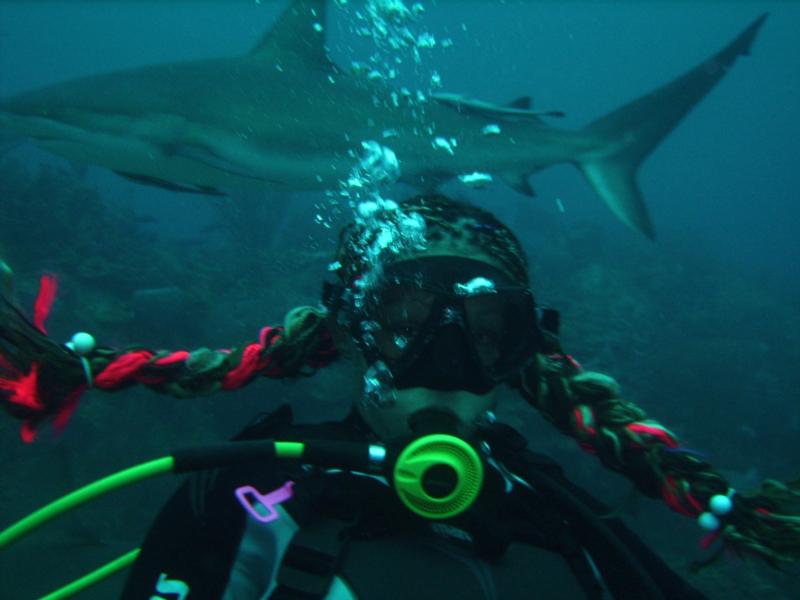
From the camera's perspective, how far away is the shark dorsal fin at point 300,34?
4.83m

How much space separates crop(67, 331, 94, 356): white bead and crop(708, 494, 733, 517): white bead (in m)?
2.22

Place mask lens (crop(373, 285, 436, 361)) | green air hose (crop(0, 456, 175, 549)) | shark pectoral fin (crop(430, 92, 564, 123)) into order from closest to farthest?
green air hose (crop(0, 456, 175, 549))
mask lens (crop(373, 285, 436, 361))
shark pectoral fin (crop(430, 92, 564, 123))

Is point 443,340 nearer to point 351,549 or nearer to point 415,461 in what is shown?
point 415,461

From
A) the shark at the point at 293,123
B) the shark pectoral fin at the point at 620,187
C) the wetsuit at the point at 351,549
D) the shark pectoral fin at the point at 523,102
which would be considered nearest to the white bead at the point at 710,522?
the wetsuit at the point at 351,549

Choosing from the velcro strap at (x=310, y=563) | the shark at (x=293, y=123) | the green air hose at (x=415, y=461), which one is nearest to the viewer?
the green air hose at (x=415, y=461)

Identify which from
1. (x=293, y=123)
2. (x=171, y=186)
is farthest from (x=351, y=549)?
(x=293, y=123)

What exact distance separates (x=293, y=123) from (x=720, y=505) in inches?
167

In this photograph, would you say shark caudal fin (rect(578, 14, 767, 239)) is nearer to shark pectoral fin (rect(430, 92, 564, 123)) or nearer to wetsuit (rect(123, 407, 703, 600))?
shark pectoral fin (rect(430, 92, 564, 123))

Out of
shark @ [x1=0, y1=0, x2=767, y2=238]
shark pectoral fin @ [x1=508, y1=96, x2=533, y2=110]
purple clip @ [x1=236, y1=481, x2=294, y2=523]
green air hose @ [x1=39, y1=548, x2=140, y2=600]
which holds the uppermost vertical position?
shark pectoral fin @ [x1=508, y1=96, x2=533, y2=110]

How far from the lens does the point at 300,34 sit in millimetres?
4840

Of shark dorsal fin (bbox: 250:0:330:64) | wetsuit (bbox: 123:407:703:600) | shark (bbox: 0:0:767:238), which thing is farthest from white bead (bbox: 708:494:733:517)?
shark dorsal fin (bbox: 250:0:330:64)

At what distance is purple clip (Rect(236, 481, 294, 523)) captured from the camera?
4.55ft

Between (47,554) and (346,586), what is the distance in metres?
5.44

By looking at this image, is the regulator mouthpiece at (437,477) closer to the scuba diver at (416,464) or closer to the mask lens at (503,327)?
the scuba diver at (416,464)
